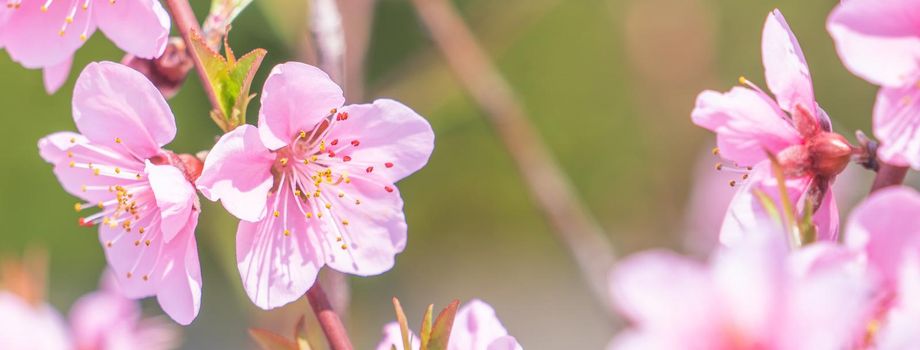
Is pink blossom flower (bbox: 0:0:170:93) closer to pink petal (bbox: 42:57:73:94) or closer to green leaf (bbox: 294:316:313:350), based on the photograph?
pink petal (bbox: 42:57:73:94)

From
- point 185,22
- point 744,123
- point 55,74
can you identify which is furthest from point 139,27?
point 744,123

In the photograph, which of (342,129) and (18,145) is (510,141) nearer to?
(342,129)

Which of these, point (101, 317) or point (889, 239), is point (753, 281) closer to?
point (889, 239)

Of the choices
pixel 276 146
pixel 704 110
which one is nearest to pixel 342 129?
pixel 276 146

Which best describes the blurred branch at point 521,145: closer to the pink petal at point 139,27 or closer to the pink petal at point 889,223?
the pink petal at point 139,27

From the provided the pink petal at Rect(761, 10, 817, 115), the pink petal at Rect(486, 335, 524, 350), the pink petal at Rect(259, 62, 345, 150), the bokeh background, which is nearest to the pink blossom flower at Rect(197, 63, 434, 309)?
the pink petal at Rect(259, 62, 345, 150)

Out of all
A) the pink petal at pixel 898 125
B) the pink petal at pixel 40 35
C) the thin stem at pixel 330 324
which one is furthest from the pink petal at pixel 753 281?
the pink petal at pixel 40 35
